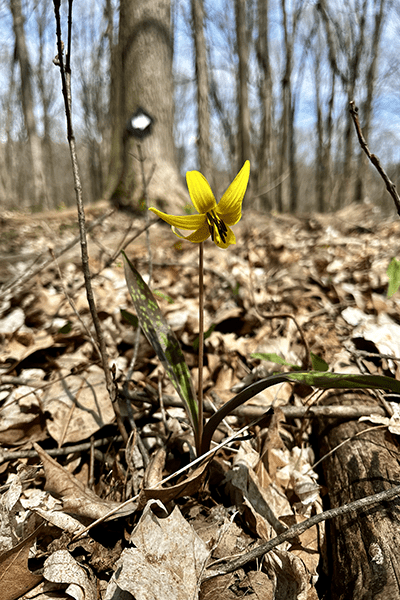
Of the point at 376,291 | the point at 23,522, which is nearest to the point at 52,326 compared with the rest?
the point at 23,522

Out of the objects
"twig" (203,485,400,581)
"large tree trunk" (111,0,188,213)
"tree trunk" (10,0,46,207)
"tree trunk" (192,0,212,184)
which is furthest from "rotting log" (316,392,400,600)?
"tree trunk" (10,0,46,207)

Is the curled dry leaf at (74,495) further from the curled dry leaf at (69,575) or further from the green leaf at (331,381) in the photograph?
the green leaf at (331,381)

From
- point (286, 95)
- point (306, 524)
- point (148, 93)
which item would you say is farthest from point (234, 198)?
point (286, 95)

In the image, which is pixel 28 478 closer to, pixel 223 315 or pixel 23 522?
pixel 23 522

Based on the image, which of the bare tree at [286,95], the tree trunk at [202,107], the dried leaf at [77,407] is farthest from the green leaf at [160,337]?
the bare tree at [286,95]

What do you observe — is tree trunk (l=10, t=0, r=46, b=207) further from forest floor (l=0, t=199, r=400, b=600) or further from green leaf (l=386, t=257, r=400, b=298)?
green leaf (l=386, t=257, r=400, b=298)

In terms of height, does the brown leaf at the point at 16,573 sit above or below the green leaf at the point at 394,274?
below

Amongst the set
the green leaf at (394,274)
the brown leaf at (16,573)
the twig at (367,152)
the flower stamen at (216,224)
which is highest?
the twig at (367,152)
